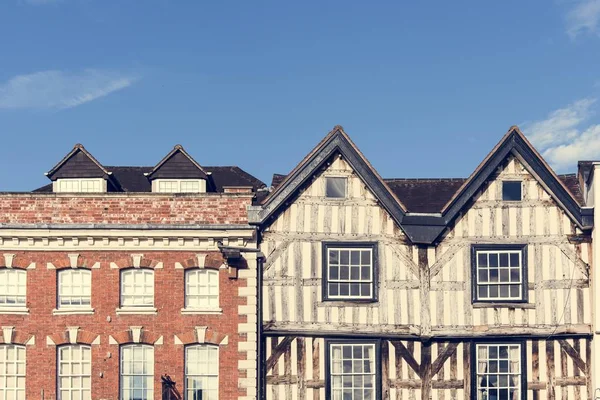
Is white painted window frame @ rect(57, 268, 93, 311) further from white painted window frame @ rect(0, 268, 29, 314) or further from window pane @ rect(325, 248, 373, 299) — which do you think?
window pane @ rect(325, 248, 373, 299)

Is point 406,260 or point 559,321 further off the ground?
point 406,260

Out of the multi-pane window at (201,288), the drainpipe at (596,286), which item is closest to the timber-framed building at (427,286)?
the drainpipe at (596,286)

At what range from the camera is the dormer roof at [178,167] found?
24000 millimetres

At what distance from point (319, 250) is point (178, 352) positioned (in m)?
4.70

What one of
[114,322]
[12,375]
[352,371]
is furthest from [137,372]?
[352,371]

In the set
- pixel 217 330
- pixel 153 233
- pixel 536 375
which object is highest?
pixel 153 233

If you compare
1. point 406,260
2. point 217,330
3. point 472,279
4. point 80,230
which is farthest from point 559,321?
point 80,230

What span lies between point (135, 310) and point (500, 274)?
10.0 metres

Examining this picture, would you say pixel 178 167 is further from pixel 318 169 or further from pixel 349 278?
pixel 349 278

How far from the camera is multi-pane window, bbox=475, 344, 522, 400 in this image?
19406 mm

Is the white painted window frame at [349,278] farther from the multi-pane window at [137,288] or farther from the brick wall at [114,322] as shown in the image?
the multi-pane window at [137,288]

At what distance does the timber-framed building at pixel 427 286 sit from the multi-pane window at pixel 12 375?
6.51 m

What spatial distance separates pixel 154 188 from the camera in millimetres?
24328

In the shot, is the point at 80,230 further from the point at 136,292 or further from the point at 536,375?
the point at 536,375
